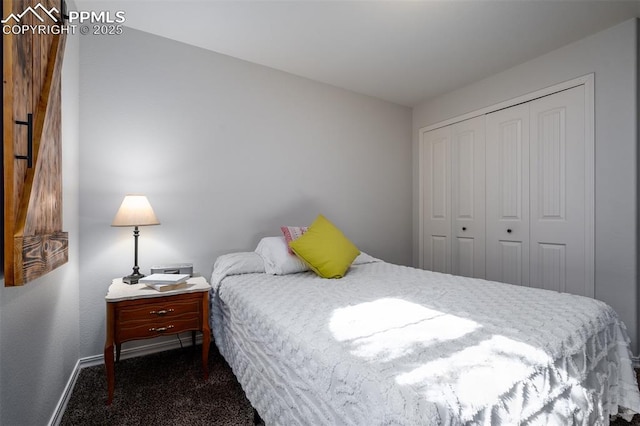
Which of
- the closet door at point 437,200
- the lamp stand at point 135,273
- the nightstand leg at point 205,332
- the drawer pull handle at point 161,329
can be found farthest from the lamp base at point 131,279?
the closet door at point 437,200

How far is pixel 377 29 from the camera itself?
2.42m

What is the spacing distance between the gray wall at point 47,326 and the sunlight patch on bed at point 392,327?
116cm

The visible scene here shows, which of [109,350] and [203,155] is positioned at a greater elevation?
[203,155]

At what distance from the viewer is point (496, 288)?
1901 mm

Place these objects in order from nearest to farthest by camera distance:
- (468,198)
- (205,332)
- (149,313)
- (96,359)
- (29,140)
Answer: (29,140), (149,313), (205,332), (96,359), (468,198)

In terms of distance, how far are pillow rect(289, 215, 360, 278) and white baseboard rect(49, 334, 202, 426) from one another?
1174 mm

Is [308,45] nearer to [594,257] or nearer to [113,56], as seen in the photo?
[113,56]

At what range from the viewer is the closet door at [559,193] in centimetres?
262

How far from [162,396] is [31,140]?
1.56 meters

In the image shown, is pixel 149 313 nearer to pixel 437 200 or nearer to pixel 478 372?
pixel 478 372

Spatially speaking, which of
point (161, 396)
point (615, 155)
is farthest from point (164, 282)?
point (615, 155)

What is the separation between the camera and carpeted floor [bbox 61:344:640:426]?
5.45 ft

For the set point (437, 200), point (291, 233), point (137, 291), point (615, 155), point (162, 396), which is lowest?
point (162, 396)

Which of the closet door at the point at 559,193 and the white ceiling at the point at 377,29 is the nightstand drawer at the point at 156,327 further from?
the closet door at the point at 559,193
